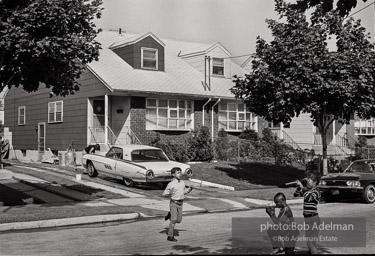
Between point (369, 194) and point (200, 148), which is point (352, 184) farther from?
point (200, 148)

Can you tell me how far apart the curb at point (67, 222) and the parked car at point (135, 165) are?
4.78 metres

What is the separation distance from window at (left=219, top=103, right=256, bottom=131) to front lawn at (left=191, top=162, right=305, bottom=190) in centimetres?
536

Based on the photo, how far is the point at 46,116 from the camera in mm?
32219

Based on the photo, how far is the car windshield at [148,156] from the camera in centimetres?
1930

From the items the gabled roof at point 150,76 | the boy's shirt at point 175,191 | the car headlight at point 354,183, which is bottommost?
the car headlight at point 354,183

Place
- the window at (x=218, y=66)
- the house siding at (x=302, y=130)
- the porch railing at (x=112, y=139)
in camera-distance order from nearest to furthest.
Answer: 1. the porch railing at (x=112, y=139)
2. the window at (x=218, y=66)
3. the house siding at (x=302, y=130)

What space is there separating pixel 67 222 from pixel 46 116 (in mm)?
21184

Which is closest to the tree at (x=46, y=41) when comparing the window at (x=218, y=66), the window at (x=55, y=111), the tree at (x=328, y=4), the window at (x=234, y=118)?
the tree at (x=328, y=4)

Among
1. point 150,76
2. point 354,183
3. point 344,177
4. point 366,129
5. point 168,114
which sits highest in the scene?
point 150,76

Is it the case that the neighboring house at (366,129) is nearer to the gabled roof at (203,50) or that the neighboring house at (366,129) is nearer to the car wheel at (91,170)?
the gabled roof at (203,50)

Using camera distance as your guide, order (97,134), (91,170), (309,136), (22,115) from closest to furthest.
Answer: (91,170) → (97,134) → (22,115) → (309,136)

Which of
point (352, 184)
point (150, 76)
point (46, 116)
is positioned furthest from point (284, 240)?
point (46, 116)

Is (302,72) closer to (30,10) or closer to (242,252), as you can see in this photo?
(30,10)

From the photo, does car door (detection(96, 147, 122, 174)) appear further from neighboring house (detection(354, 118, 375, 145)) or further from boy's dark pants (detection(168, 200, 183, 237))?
neighboring house (detection(354, 118, 375, 145))
